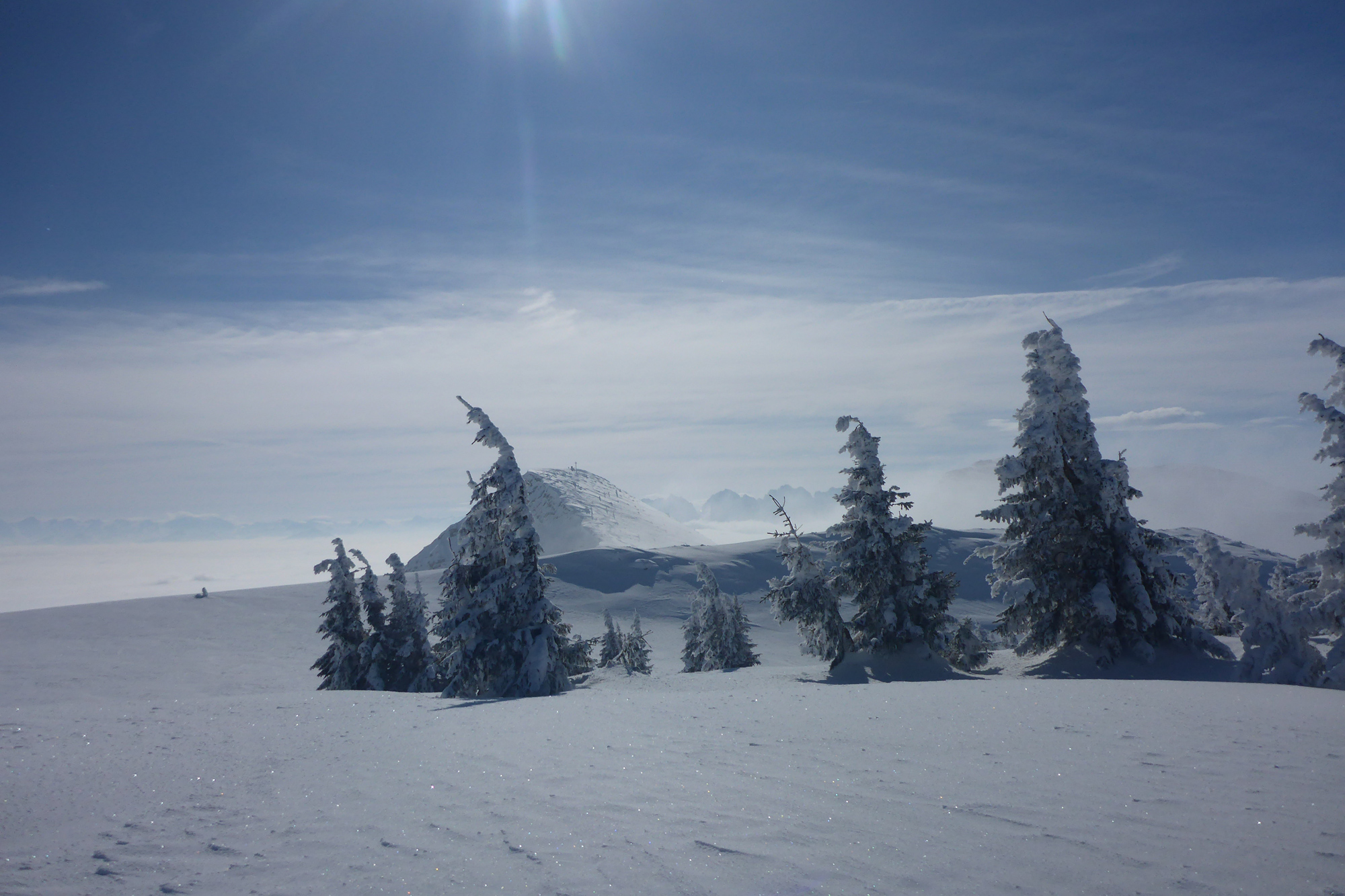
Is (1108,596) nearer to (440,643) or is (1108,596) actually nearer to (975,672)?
(975,672)

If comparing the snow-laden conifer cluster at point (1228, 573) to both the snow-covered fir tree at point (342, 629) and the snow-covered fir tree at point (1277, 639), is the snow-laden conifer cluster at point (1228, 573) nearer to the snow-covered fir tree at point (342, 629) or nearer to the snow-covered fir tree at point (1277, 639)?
the snow-covered fir tree at point (1277, 639)

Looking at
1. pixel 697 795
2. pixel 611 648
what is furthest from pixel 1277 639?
pixel 611 648

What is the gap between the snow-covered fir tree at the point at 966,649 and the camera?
1014 inches

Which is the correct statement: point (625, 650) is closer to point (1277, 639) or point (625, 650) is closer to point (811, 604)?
point (811, 604)

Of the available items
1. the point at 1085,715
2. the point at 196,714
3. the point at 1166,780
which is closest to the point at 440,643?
the point at 196,714

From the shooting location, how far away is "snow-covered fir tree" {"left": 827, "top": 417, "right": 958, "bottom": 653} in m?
25.4

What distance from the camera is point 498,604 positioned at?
2517 centimetres

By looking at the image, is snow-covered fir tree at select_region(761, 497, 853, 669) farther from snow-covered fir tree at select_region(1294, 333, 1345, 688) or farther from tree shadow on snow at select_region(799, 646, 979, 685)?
snow-covered fir tree at select_region(1294, 333, 1345, 688)

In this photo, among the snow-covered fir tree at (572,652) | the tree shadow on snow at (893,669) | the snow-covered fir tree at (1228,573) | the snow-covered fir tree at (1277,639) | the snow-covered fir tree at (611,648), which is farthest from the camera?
the snow-covered fir tree at (611,648)

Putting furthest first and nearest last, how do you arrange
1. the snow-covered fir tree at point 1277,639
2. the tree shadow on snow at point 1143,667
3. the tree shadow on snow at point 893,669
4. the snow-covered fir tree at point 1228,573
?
the tree shadow on snow at point 893,669, the tree shadow on snow at point 1143,667, the snow-covered fir tree at point 1228,573, the snow-covered fir tree at point 1277,639

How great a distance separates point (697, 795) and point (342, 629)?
3263cm

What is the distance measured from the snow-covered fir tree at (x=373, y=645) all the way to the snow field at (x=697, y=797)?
2099 cm

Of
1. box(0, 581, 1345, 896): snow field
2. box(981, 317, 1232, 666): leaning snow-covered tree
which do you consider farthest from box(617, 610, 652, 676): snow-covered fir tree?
box(0, 581, 1345, 896): snow field

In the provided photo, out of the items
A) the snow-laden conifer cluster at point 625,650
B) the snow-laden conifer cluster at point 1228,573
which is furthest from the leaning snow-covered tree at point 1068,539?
the snow-laden conifer cluster at point 625,650
